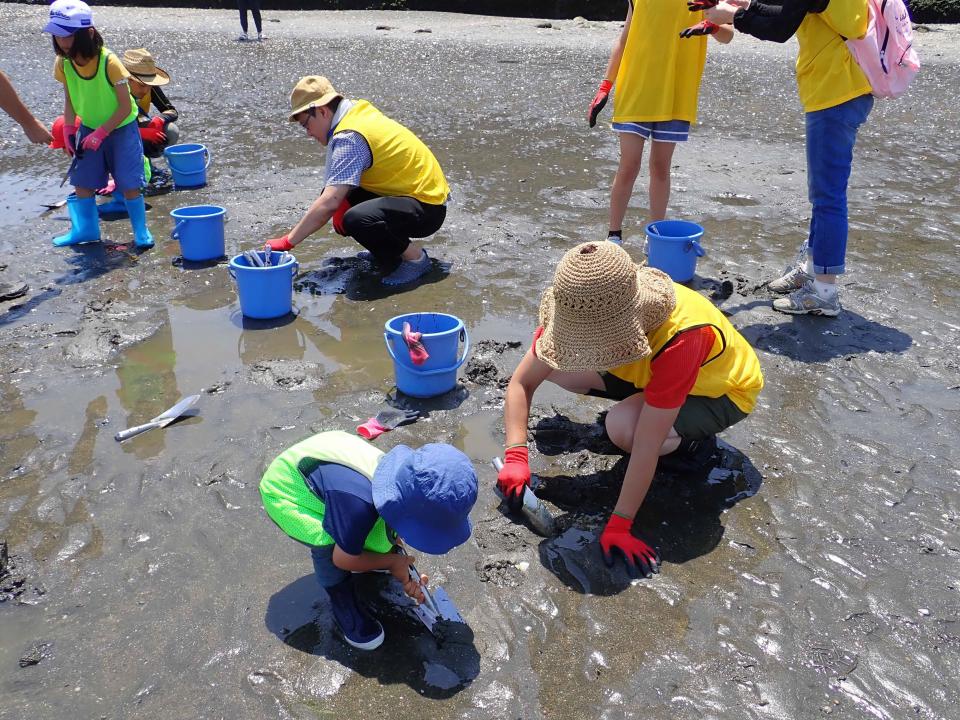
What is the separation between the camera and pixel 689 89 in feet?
16.5

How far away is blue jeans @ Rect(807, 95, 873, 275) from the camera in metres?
4.33

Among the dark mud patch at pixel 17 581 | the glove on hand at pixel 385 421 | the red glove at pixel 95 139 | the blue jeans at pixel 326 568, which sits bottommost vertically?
the glove on hand at pixel 385 421

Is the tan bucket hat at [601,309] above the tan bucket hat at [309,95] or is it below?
below

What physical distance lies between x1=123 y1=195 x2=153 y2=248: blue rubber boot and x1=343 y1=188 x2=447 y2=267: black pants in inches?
58.5

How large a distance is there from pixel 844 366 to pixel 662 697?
240 cm

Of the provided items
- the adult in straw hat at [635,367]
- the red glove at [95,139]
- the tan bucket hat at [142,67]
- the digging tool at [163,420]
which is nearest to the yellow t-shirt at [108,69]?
the red glove at [95,139]

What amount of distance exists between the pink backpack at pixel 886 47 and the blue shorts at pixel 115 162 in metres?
4.39

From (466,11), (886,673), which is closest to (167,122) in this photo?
(886,673)

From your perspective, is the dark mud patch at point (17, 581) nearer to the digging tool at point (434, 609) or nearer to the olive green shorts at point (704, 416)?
the digging tool at point (434, 609)

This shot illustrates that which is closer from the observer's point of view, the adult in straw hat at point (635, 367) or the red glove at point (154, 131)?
the adult in straw hat at point (635, 367)

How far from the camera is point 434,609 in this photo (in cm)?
264

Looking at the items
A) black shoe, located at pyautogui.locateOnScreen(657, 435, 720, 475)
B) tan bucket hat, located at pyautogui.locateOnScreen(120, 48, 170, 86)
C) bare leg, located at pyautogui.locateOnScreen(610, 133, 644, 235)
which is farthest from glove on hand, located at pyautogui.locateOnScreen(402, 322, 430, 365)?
tan bucket hat, located at pyautogui.locateOnScreen(120, 48, 170, 86)

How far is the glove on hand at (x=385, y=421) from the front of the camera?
3.62 metres

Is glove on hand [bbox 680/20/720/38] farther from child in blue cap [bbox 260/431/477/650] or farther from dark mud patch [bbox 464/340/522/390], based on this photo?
child in blue cap [bbox 260/431/477/650]
